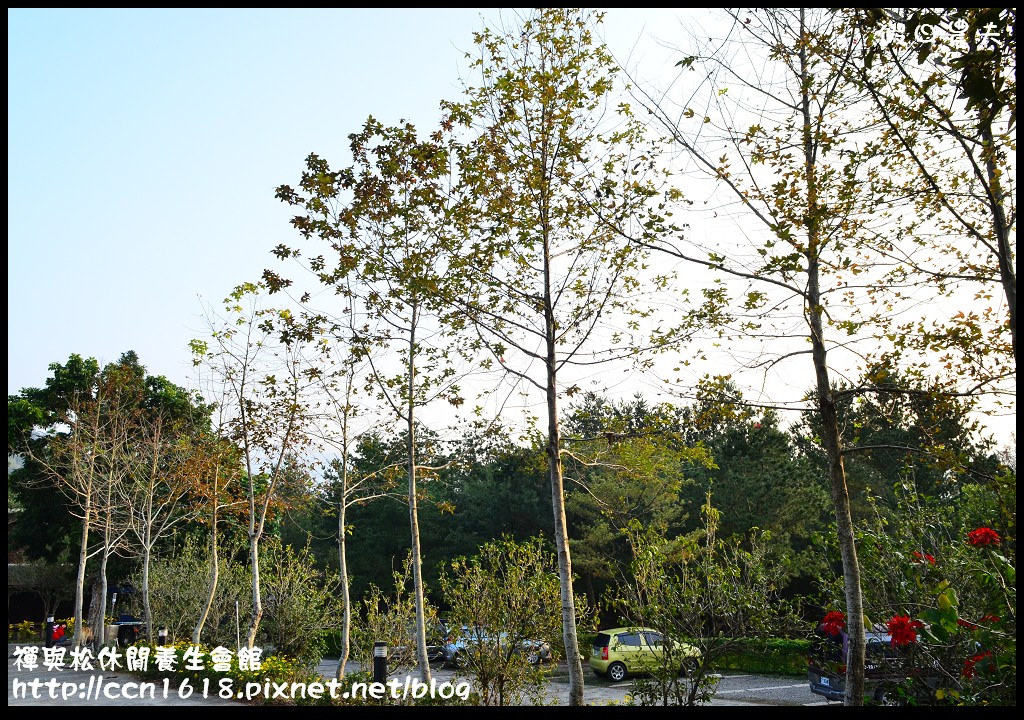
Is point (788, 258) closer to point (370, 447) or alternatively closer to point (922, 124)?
point (922, 124)

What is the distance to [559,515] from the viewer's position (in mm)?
7293

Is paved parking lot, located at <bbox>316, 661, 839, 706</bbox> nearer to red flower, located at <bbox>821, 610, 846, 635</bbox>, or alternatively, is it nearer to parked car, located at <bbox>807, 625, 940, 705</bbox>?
parked car, located at <bbox>807, 625, 940, 705</bbox>

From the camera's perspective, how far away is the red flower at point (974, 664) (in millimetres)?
5221

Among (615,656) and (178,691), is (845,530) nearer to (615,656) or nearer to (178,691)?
(178,691)

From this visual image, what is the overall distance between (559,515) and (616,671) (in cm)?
1231

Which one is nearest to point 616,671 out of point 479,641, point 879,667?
point 879,667

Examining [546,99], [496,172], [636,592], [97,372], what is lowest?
[636,592]

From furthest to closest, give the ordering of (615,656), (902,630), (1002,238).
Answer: (615,656), (902,630), (1002,238)

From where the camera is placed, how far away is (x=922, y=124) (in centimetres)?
447

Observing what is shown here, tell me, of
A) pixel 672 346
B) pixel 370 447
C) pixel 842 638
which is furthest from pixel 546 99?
pixel 842 638

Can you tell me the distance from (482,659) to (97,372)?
63.4 feet

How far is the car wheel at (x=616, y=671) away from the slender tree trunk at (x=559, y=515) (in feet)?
37.2

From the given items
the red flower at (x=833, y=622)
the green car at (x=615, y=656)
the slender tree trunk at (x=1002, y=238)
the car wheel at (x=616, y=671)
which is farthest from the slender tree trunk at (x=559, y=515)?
the car wheel at (x=616, y=671)

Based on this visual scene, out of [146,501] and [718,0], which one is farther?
[146,501]
